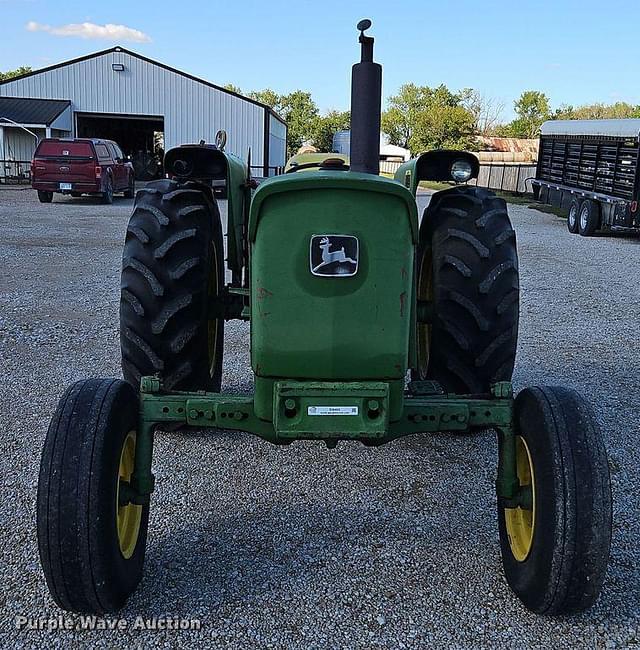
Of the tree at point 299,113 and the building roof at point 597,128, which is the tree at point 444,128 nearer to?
the tree at point 299,113

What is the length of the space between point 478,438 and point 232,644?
7.59 ft

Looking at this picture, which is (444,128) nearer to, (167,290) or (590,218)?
(590,218)

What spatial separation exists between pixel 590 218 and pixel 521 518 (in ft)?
48.6

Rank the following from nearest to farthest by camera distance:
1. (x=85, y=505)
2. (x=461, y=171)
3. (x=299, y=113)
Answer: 1. (x=85, y=505)
2. (x=461, y=171)
3. (x=299, y=113)

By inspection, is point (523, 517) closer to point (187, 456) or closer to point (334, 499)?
point (334, 499)

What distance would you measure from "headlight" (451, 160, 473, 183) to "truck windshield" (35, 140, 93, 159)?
1776 centimetres

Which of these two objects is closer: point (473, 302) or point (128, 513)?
point (128, 513)

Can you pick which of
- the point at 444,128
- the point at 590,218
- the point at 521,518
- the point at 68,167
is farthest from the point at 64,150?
the point at 444,128

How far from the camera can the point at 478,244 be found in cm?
400

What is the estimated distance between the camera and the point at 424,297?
16.1ft

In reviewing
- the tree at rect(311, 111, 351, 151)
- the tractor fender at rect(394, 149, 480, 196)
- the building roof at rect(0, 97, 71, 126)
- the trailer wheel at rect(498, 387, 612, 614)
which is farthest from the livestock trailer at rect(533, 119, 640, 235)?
the tree at rect(311, 111, 351, 151)

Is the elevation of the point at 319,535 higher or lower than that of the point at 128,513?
lower

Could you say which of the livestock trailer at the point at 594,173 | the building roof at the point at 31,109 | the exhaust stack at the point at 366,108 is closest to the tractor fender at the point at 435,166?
the exhaust stack at the point at 366,108

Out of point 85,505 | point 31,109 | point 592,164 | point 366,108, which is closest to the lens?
A: point 85,505
